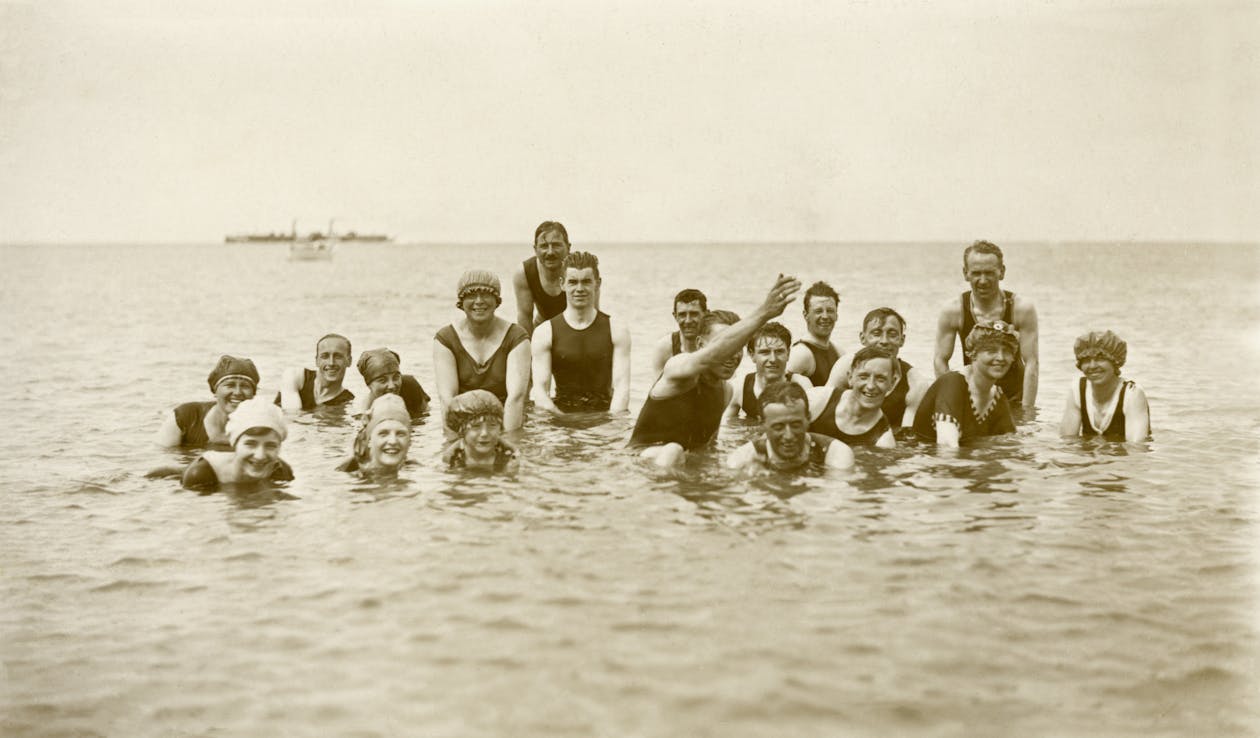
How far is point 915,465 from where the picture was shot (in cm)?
1034

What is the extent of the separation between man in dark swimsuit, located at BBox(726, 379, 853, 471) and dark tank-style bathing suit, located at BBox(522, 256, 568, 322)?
162 inches

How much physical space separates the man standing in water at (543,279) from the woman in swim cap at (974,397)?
4626mm

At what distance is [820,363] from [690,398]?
8.69ft

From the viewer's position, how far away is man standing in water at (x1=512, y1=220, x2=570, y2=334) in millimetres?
13148

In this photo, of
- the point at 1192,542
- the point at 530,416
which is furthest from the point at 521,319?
the point at 1192,542

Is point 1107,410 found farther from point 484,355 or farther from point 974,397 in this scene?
point 484,355

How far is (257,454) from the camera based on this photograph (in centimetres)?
912

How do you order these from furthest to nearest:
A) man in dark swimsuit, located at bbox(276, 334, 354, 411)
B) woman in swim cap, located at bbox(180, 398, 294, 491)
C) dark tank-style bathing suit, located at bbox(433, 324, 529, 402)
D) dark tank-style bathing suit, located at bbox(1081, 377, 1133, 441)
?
man in dark swimsuit, located at bbox(276, 334, 354, 411) → dark tank-style bathing suit, located at bbox(433, 324, 529, 402) → dark tank-style bathing suit, located at bbox(1081, 377, 1133, 441) → woman in swim cap, located at bbox(180, 398, 294, 491)

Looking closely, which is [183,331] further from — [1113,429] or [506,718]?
[506,718]

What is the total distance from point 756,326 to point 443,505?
2.89 m

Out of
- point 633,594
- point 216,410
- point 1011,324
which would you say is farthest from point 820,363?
point 216,410

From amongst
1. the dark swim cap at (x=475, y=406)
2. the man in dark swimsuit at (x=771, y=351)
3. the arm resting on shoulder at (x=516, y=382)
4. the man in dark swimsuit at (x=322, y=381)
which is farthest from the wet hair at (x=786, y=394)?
the man in dark swimsuit at (x=322, y=381)

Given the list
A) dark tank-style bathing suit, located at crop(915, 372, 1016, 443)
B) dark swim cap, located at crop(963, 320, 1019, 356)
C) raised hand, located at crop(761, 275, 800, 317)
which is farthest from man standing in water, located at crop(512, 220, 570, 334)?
raised hand, located at crop(761, 275, 800, 317)

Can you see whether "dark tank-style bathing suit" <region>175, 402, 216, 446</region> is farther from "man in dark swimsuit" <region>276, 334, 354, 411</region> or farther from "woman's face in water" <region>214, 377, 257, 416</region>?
"man in dark swimsuit" <region>276, 334, 354, 411</region>
